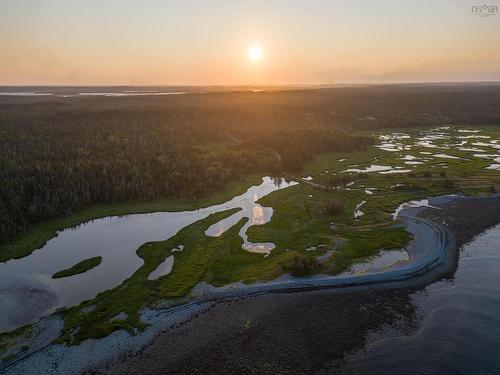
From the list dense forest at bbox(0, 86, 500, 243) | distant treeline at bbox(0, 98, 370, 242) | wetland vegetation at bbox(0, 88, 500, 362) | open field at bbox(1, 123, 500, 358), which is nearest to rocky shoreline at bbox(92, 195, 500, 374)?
wetland vegetation at bbox(0, 88, 500, 362)

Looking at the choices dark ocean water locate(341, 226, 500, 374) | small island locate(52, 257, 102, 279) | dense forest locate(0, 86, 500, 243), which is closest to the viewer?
dark ocean water locate(341, 226, 500, 374)

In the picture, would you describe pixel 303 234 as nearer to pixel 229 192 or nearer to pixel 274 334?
pixel 274 334

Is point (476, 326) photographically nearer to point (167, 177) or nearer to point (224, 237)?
point (224, 237)

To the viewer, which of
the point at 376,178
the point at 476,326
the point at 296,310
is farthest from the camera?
the point at 376,178

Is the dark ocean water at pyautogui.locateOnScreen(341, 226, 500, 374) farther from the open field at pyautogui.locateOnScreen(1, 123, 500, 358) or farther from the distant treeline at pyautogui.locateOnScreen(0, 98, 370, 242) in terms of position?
the distant treeline at pyautogui.locateOnScreen(0, 98, 370, 242)

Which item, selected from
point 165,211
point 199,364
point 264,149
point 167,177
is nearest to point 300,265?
point 199,364

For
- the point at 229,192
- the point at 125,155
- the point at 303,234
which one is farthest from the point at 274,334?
the point at 125,155
